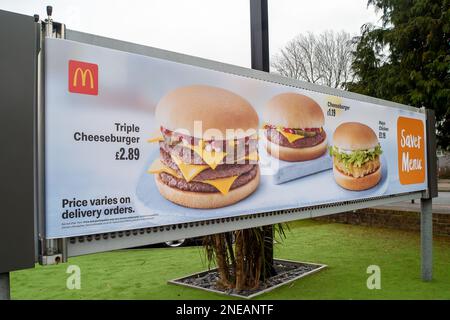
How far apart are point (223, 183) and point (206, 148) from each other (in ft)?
1.04

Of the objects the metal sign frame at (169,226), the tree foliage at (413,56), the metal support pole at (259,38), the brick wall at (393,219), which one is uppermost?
the tree foliage at (413,56)

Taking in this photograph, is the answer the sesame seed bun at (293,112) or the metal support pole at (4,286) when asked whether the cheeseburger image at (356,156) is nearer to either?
the sesame seed bun at (293,112)

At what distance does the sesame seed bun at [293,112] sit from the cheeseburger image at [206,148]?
0.25m

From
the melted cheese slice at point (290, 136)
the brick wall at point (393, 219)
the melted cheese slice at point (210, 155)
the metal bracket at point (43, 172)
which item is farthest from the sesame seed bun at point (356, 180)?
the brick wall at point (393, 219)

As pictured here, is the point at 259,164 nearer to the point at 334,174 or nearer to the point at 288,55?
the point at 334,174

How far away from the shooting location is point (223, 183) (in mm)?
3311

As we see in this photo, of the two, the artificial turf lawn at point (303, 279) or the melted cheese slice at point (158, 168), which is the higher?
the melted cheese slice at point (158, 168)

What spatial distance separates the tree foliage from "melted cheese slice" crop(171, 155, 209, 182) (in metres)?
9.23

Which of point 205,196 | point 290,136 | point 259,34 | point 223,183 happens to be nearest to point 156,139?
point 205,196

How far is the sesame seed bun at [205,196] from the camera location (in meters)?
2.94

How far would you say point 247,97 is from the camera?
11.8 ft

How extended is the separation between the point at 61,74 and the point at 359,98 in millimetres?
3758

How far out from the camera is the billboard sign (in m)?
2.38

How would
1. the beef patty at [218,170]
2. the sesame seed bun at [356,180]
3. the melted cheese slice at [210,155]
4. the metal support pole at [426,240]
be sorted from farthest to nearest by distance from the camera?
the metal support pole at [426,240] < the sesame seed bun at [356,180] < the melted cheese slice at [210,155] < the beef patty at [218,170]
